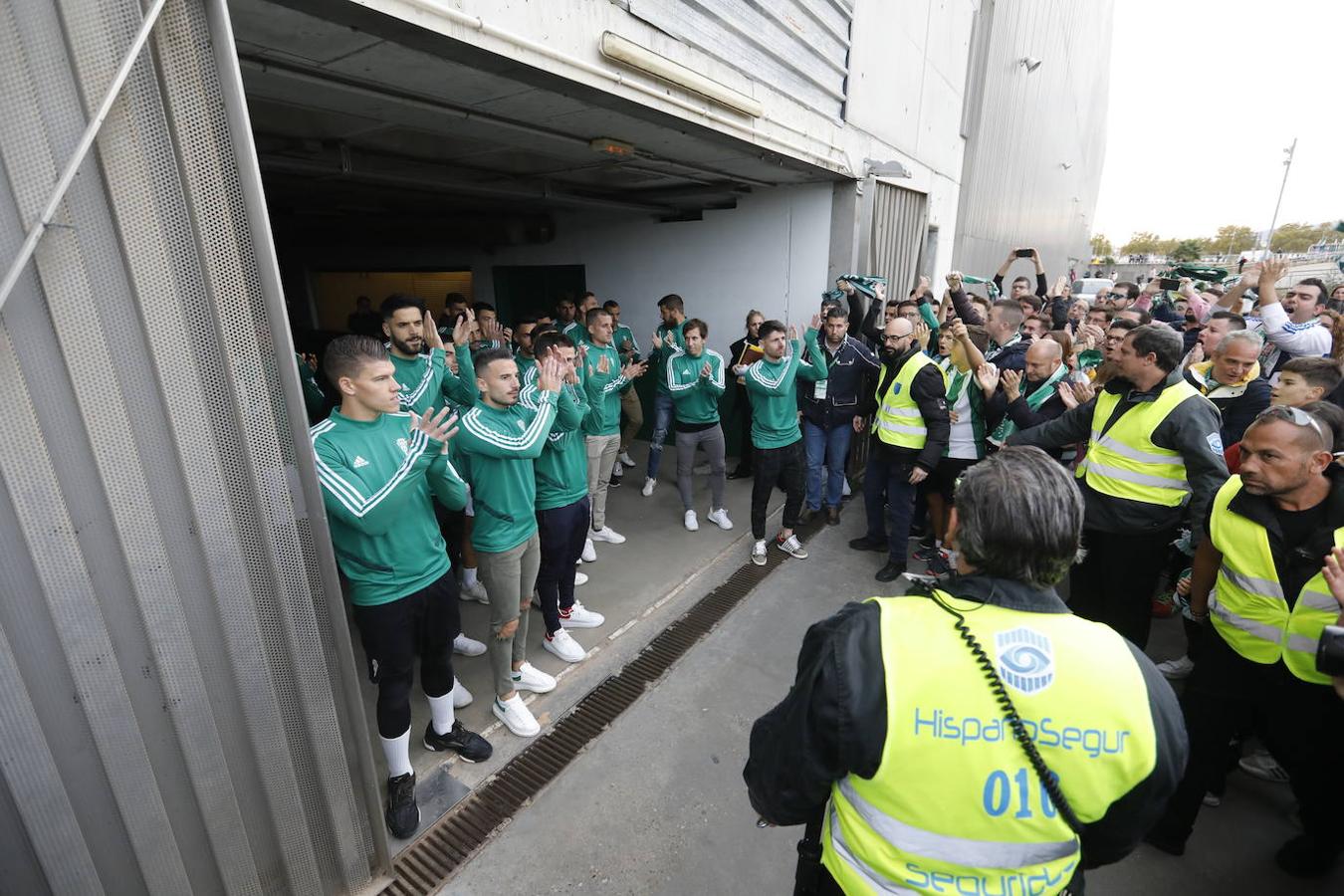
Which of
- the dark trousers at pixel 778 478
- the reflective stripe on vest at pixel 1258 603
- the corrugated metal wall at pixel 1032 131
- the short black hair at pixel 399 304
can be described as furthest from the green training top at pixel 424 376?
the corrugated metal wall at pixel 1032 131

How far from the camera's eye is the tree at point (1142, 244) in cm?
5941

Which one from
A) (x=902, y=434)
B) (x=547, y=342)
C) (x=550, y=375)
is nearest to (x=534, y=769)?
(x=550, y=375)

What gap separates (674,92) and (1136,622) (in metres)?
3.85

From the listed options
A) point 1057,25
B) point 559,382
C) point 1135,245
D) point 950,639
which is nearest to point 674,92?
point 559,382

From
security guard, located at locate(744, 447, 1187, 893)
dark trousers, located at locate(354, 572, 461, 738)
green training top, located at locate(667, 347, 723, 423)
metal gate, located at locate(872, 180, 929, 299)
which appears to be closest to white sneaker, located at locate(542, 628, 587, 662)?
dark trousers, located at locate(354, 572, 461, 738)

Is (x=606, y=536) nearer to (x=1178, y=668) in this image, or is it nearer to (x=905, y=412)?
(x=905, y=412)

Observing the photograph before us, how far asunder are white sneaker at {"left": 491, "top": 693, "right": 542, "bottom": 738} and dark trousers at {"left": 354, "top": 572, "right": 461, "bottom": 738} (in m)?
0.55

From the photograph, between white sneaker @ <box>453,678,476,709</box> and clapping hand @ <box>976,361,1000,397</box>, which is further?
clapping hand @ <box>976,361,1000,397</box>

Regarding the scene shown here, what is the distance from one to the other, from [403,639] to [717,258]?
18.7 feet

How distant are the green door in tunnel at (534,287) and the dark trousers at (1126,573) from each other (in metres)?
6.69

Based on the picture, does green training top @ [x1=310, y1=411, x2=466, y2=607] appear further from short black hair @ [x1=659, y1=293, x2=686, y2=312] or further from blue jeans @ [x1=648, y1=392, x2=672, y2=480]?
short black hair @ [x1=659, y1=293, x2=686, y2=312]

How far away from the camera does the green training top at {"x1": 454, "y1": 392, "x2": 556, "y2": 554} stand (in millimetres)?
2797

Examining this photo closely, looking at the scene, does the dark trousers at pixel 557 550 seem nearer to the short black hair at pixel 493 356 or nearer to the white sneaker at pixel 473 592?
the white sneaker at pixel 473 592

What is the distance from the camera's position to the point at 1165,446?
2.92 m
